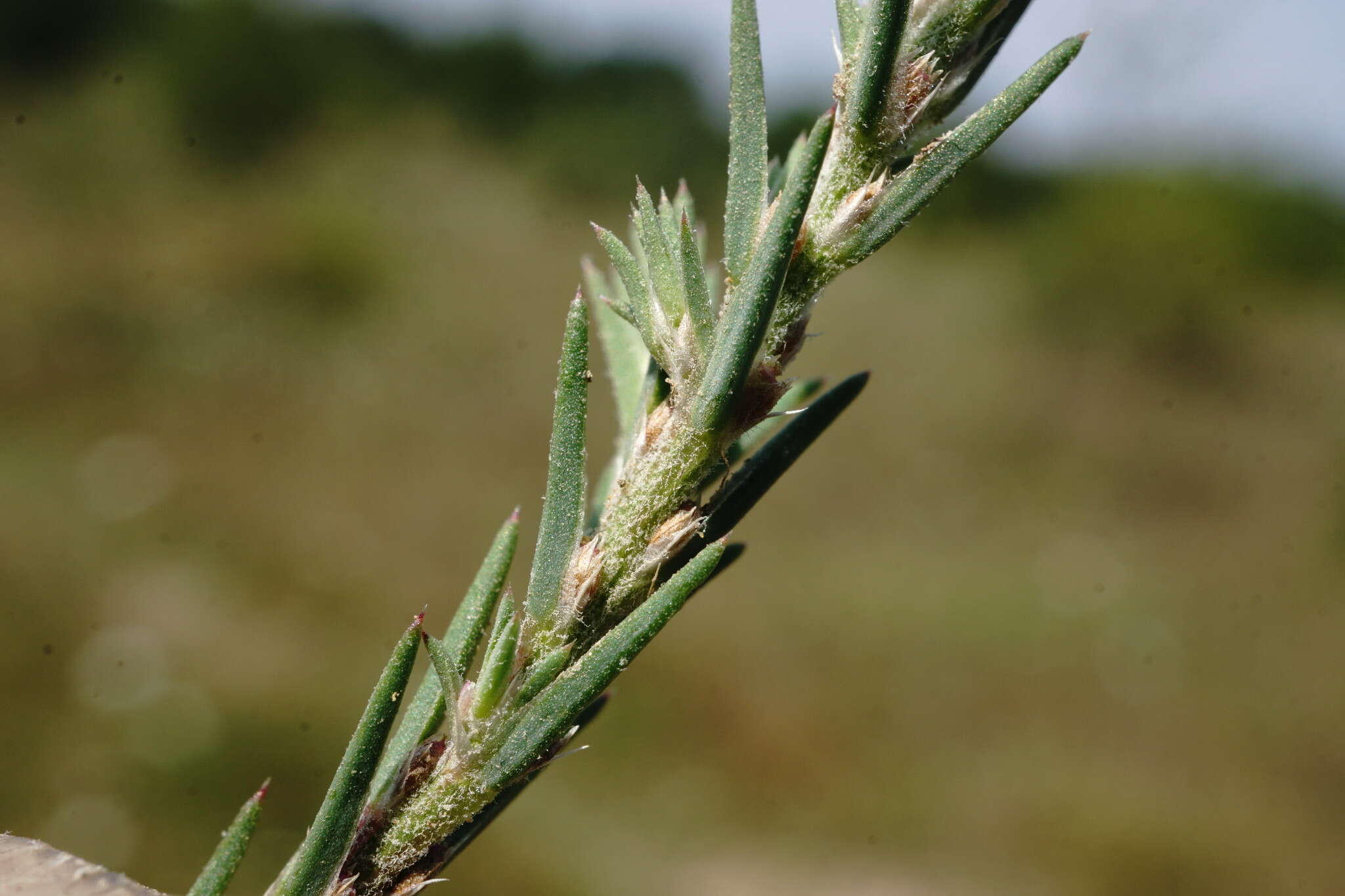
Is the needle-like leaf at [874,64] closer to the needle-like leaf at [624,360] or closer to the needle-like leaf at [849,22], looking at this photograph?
the needle-like leaf at [849,22]

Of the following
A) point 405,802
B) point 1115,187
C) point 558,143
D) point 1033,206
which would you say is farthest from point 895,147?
point 1115,187

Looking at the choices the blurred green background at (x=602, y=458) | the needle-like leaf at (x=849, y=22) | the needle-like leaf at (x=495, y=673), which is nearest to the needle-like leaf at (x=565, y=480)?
the needle-like leaf at (x=495, y=673)

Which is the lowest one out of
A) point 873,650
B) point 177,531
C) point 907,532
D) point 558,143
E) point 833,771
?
point 833,771

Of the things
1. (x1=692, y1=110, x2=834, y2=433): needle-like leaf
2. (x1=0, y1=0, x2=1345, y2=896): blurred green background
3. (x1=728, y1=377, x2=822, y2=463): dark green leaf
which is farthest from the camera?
(x1=0, y1=0, x2=1345, y2=896): blurred green background

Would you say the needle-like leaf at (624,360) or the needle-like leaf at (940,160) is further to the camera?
the needle-like leaf at (624,360)

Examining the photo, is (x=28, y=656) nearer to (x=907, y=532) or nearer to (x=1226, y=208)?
(x=907, y=532)

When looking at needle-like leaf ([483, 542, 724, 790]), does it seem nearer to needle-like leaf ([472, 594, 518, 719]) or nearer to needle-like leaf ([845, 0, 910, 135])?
needle-like leaf ([472, 594, 518, 719])

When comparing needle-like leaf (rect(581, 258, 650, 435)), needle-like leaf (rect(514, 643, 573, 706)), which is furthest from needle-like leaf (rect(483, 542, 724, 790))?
needle-like leaf (rect(581, 258, 650, 435))
